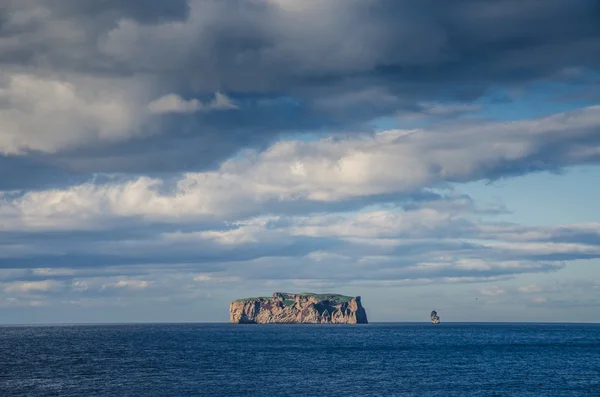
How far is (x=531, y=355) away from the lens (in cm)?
19425

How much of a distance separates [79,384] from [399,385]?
191 feet

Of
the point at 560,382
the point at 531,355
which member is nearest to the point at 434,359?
the point at 531,355

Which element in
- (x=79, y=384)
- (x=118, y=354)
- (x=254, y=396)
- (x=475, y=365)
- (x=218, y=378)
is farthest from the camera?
(x=118, y=354)

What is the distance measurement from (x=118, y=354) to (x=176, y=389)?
3364 inches

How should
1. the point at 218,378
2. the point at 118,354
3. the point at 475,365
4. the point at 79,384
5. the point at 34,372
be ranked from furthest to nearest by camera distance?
the point at 118,354, the point at 475,365, the point at 34,372, the point at 218,378, the point at 79,384

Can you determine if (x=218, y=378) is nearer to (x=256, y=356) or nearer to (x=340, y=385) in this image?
(x=340, y=385)

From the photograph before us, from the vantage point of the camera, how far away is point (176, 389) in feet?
363

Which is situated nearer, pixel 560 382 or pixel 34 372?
pixel 560 382

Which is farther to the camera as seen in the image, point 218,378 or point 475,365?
point 475,365

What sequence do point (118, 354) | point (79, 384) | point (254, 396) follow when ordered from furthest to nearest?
point (118, 354) < point (79, 384) < point (254, 396)

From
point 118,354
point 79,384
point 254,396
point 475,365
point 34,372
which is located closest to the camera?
point 254,396

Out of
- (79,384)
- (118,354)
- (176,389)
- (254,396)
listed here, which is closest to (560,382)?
(254,396)

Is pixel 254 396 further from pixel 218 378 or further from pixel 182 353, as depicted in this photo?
pixel 182 353

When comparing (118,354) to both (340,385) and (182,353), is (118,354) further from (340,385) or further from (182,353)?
(340,385)
